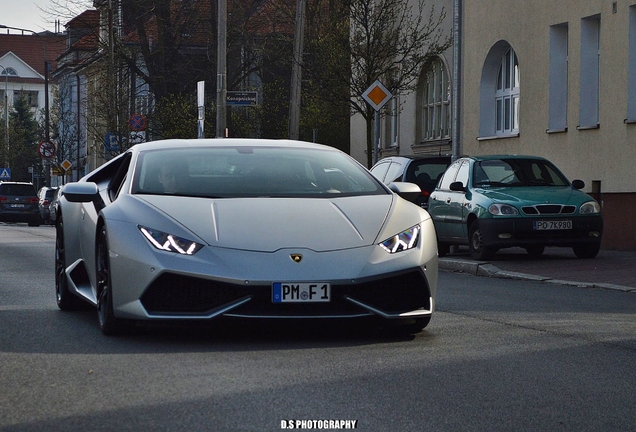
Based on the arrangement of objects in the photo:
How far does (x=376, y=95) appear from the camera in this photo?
23.6m

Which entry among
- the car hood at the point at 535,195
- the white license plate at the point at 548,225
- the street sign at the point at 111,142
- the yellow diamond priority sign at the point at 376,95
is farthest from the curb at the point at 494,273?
the street sign at the point at 111,142

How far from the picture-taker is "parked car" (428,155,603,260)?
1716 cm

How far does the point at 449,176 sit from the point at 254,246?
12.3 m

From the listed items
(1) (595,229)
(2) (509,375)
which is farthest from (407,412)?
(1) (595,229)

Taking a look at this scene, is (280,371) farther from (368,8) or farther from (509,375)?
(368,8)

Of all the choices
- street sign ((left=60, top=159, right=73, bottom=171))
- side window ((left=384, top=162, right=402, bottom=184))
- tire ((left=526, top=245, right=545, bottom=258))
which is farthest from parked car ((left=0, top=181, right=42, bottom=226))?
tire ((left=526, top=245, right=545, bottom=258))

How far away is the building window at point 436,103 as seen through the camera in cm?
3325

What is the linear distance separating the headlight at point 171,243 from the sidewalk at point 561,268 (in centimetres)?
679

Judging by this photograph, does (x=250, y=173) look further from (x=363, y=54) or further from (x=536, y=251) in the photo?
(x=363, y=54)

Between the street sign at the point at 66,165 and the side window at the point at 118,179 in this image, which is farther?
the street sign at the point at 66,165

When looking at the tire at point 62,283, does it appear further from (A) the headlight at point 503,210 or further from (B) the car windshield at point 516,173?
(B) the car windshield at point 516,173

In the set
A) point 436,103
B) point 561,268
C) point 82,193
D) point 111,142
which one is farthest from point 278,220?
point 111,142

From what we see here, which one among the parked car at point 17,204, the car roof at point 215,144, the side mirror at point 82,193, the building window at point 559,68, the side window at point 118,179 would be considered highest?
the building window at point 559,68

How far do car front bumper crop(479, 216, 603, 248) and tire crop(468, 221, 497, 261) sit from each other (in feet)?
0.39
